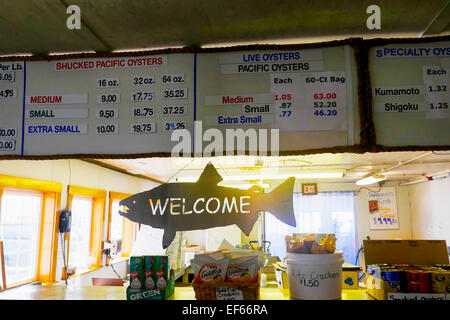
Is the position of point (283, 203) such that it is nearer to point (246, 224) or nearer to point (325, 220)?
point (246, 224)

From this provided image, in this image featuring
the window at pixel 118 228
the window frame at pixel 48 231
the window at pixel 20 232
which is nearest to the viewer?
the window at pixel 20 232

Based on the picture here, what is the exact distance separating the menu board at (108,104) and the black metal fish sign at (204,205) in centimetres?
24

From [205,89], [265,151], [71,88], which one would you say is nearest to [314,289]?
[265,151]

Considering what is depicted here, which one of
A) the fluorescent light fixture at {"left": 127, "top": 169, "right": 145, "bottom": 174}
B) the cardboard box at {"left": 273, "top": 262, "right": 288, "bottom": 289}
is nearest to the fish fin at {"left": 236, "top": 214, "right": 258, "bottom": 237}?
the cardboard box at {"left": 273, "top": 262, "right": 288, "bottom": 289}

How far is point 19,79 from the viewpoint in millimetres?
1537

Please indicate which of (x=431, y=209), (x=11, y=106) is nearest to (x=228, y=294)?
(x=11, y=106)

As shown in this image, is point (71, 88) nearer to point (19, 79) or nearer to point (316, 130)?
point (19, 79)

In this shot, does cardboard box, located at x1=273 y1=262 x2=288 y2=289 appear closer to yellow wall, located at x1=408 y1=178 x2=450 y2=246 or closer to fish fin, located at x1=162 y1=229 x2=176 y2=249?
fish fin, located at x1=162 y1=229 x2=176 y2=249

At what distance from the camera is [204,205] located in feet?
4.98

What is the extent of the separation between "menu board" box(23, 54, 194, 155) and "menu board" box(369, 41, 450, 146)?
0.77 metres

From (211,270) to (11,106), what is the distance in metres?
1.16

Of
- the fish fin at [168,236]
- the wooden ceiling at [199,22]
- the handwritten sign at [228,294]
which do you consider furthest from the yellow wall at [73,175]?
the handwritten sign at [228,294]

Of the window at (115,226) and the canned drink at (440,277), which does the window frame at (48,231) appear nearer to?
the window at (115,226)

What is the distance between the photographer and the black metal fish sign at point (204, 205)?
1.48 m
